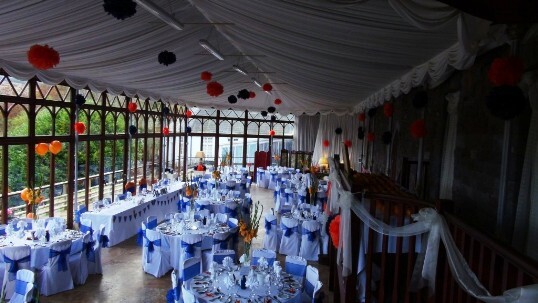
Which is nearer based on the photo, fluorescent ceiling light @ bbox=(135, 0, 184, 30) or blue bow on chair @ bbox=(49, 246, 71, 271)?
fluorescent ceiling light @ bbox=(135, 0, 184, 30)

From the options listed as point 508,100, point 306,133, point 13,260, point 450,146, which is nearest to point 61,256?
point 13,260

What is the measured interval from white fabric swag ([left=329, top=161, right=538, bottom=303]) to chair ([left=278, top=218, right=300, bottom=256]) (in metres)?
3.76

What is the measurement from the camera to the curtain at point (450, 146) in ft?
23.2

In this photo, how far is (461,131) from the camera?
6.80 metres

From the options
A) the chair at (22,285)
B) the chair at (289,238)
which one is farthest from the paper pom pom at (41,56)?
the chair at (289,238)

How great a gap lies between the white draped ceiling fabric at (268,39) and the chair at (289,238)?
2.92m

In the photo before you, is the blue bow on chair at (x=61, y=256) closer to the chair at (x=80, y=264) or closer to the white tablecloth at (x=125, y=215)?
the chair at (x=80, y=264)

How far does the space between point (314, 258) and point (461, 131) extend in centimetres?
374

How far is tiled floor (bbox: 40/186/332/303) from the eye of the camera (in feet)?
21.0

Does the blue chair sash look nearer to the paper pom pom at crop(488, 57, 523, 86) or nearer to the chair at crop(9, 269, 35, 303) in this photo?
the chair at crop(9, 269, 35, 303)

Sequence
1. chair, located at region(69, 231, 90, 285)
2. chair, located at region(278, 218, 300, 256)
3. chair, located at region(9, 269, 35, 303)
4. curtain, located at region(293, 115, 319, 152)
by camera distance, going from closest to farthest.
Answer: chair, located at region(9, 269, 35, 303), chair, located at region(69, 231, 90, 285), chair, located at region(278, 218, 300, 256), curtain, located at region(293, 115, 319, 152)

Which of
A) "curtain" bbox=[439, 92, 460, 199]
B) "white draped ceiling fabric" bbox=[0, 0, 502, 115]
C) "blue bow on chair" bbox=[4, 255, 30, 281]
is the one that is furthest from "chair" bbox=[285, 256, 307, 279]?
"blue bow on chair" bbox=[4, 255, 30, 281]

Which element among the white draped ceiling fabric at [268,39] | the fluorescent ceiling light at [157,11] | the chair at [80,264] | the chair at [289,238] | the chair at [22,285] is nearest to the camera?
the white draped ceiling fabric at [268,39]

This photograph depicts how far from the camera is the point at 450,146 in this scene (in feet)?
23.8
